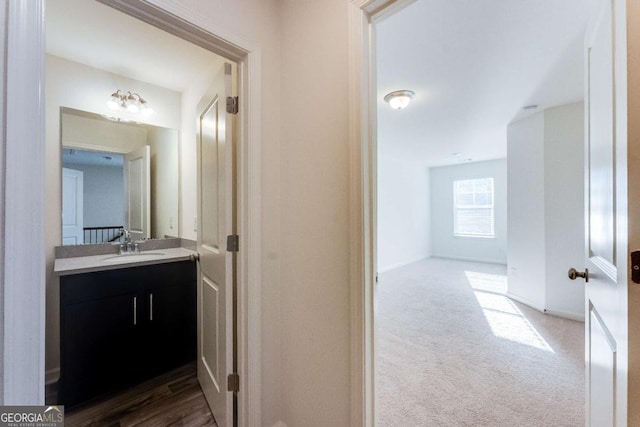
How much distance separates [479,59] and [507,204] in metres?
2.40

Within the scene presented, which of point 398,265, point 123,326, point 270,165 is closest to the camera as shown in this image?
point 270,165

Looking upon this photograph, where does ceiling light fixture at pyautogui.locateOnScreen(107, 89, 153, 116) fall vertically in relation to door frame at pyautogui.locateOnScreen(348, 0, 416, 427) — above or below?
above

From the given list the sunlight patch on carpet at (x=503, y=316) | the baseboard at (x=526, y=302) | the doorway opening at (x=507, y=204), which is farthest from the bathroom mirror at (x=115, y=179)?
the baseboard at (x=526, y=302)

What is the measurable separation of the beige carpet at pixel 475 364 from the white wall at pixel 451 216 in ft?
9.81

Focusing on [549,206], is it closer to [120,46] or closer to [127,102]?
[120,46]

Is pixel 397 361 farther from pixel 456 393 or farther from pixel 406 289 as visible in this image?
pixel 406 289

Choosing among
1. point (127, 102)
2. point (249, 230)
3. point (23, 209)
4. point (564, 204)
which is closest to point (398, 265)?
point (564, 204)

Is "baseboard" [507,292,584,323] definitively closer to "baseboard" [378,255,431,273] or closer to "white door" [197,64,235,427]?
"baseboard" [378,255,431,273]

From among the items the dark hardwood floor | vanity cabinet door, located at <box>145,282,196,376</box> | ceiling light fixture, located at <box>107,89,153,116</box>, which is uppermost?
ceiling light fixture, located at <box>107,89,153,116</box>

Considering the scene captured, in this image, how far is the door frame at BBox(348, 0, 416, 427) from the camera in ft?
3.47

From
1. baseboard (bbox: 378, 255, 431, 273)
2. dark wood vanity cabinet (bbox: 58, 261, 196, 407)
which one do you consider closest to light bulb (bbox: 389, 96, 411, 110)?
dark wood vanity cabinet (bbox: 58, 261, 196, 407)

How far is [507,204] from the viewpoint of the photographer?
12.1 ft

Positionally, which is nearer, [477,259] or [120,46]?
[120,46]

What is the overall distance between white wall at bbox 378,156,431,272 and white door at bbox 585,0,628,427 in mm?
4289
